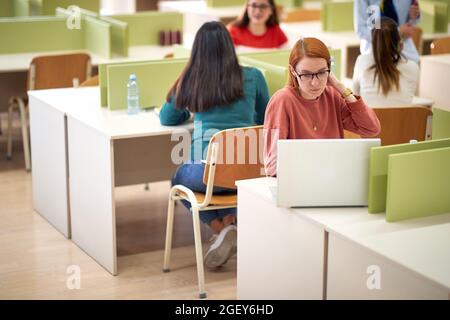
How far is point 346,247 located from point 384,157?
0.33m

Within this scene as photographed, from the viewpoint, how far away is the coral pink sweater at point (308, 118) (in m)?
3.44

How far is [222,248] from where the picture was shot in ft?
13.8

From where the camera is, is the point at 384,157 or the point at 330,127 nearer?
the point at 384,157

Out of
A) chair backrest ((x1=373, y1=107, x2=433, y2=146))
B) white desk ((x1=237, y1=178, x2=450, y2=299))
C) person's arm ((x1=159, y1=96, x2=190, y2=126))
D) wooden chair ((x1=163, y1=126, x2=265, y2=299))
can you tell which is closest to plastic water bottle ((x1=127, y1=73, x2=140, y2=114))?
person's arm ((x1=159, y1=96, x2=190, y2=126))

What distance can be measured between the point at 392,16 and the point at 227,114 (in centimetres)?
189

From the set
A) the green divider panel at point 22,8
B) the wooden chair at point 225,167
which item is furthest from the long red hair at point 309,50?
the green divider panel at point 22,8

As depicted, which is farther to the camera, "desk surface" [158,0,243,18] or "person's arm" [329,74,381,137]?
"desk surface" [158,0,243,18]

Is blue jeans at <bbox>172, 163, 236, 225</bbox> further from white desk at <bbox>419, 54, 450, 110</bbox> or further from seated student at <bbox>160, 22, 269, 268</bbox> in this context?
white desk at <bbox>419, 54, 450, 110</bbox>

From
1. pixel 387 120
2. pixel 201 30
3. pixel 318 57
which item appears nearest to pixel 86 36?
pixel 201 30

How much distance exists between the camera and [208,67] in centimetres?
416

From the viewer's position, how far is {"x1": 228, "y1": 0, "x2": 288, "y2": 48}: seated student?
630cm

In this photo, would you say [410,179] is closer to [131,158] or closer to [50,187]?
[131,158]

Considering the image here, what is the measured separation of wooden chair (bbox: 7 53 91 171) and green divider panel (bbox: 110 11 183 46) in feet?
3.35
